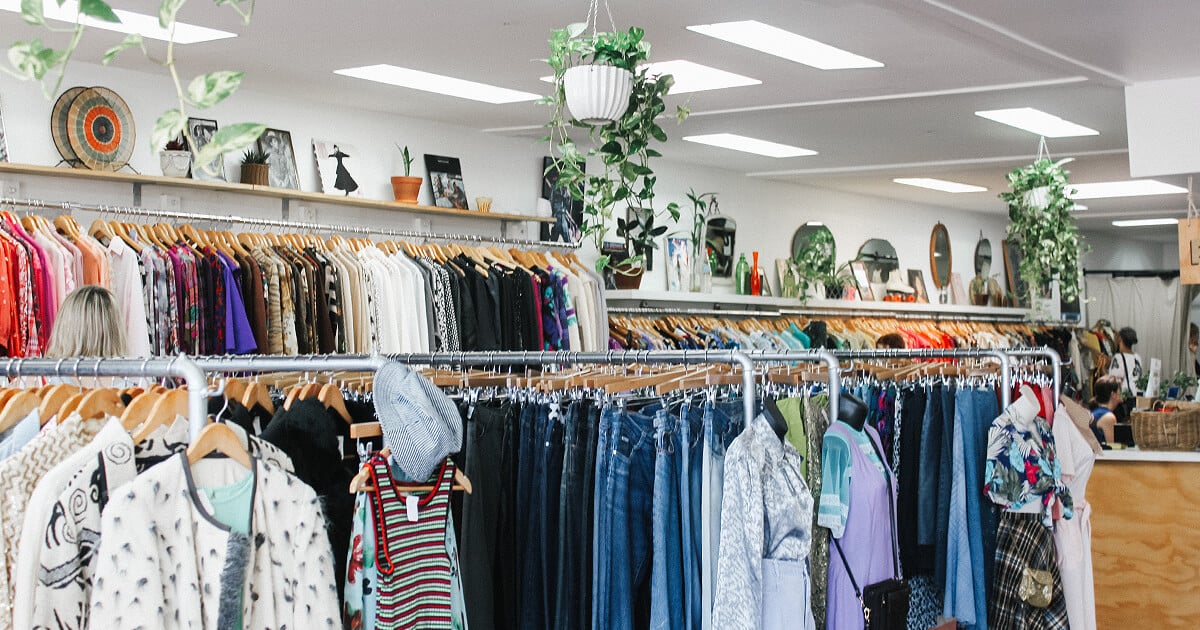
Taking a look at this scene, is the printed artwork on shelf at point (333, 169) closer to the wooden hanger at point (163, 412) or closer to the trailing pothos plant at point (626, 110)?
the trailing pothos plant at point (626, 110)

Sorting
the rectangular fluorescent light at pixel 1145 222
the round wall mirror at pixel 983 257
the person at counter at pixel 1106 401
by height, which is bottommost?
the person at counter at pixel 1106 401

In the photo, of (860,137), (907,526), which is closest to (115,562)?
(907,526)

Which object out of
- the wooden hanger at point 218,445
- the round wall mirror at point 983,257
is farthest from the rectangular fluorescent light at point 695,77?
the round wall mirror at point 983,257

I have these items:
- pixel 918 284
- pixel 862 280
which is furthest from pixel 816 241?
pixel 918 284

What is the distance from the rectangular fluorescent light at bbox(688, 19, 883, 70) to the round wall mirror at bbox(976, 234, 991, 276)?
8288 mm

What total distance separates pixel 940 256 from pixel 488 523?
10.9m

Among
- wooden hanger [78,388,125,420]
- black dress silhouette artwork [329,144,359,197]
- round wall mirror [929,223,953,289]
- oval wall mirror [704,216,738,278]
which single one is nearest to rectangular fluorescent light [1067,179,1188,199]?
round wall mirror [929,223,953,289]

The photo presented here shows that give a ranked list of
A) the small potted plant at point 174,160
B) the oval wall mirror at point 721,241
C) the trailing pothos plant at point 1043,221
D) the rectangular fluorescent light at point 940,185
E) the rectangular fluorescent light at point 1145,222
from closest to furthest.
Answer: the small potted plant at point 174,160
the trailing pothos plant at point 1043,221
the oval wall mirror at point 721,241
the rectangular fluorescent light at point 940,185
the rectangular fluorescent light at point 1145,222

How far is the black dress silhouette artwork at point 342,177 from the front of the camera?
7.47 m

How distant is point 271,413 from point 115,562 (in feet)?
3.84

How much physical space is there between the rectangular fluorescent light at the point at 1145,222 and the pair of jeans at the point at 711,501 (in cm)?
1242

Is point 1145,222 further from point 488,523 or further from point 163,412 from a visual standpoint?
point 163,412

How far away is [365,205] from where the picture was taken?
754 cm

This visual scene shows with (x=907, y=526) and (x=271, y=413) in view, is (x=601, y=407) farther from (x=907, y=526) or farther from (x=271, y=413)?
(x=907, y=526)
